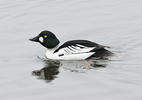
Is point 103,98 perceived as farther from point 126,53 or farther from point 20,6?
point 20,6

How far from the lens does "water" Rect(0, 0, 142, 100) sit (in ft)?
41.1

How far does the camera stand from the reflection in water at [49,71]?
561 inches

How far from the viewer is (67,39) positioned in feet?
58.7

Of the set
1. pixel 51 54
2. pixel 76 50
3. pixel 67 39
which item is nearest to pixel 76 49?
pixel 76 50

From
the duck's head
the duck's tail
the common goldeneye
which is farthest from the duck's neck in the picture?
the duck's tail

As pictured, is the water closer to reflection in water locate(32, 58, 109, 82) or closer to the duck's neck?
reflection in water locate(32, 58, 109, 82)

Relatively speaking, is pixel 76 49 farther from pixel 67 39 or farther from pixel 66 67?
pixel 67 39

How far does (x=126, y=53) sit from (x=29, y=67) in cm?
316

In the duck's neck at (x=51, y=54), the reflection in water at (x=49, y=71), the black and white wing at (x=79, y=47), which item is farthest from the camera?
the duck's neck at (x=51, y=54)

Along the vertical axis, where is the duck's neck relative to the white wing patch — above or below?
below

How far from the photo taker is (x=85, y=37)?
17875 mm

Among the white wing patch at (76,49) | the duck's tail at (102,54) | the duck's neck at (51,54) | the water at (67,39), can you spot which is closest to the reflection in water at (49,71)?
the water at (67,39)

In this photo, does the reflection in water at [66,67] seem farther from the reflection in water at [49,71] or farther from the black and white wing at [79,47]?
the black and white wing at [79,47]

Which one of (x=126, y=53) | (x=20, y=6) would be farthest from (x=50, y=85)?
(x=20, y=6)
